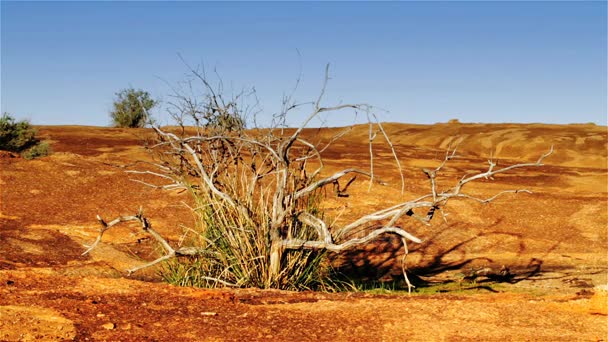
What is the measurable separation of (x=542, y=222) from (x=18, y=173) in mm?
10959

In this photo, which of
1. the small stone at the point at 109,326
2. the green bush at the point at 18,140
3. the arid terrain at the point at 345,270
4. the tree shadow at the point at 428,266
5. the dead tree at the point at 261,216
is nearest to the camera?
the small stone at the point at 109,326

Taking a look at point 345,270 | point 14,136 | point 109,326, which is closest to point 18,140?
point 14,136

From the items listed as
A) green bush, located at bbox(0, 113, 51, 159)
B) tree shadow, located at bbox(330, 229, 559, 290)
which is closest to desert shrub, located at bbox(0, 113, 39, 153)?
green bush, located at bbox(0, 113, 51, 159)

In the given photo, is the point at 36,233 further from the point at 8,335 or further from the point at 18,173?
the point at 8,335

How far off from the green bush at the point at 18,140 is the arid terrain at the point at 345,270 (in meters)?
2.83

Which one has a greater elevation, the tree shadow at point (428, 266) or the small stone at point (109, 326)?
the small stone at point (109, 326)

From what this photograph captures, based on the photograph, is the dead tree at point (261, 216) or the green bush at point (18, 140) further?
the green bush at point (18, 140)

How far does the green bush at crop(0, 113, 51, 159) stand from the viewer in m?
21.6

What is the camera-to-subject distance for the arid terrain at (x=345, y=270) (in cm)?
542

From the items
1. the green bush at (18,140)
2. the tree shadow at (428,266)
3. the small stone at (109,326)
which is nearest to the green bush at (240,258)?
the tree shadow at (428,266)

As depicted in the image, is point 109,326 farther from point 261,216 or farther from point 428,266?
point 428,266

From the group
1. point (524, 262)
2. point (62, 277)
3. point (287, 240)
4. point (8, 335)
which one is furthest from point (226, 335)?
point (524, 262)

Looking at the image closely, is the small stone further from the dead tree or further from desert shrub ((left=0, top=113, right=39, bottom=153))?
desert shrub ((left=0, top=113, right=39, bottom=153))

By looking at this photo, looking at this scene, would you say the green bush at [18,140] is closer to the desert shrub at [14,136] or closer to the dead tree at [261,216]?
the desert shrub at [14,136]
